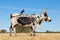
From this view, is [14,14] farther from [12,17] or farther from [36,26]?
[36,26]

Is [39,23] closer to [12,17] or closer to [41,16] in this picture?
[41,16]

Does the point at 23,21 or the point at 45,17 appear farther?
the point at 45,17

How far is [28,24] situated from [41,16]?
240cm

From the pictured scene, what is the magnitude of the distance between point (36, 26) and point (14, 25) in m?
2.68

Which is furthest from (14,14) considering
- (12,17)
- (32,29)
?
(32,29)

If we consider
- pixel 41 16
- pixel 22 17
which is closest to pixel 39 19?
pixel 41 16

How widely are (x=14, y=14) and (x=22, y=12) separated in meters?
1.02

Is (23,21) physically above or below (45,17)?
below

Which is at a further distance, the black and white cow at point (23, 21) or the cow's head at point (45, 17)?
the cow's head at point (45, 17)

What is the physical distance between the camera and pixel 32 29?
105ft

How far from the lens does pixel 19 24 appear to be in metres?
32.7

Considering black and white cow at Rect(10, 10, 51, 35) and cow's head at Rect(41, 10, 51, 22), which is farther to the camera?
cow's head at Rect(41, 10, 51, 22)

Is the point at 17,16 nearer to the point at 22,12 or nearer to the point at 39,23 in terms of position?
the point at 22,12

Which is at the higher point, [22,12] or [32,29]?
[22,12]
